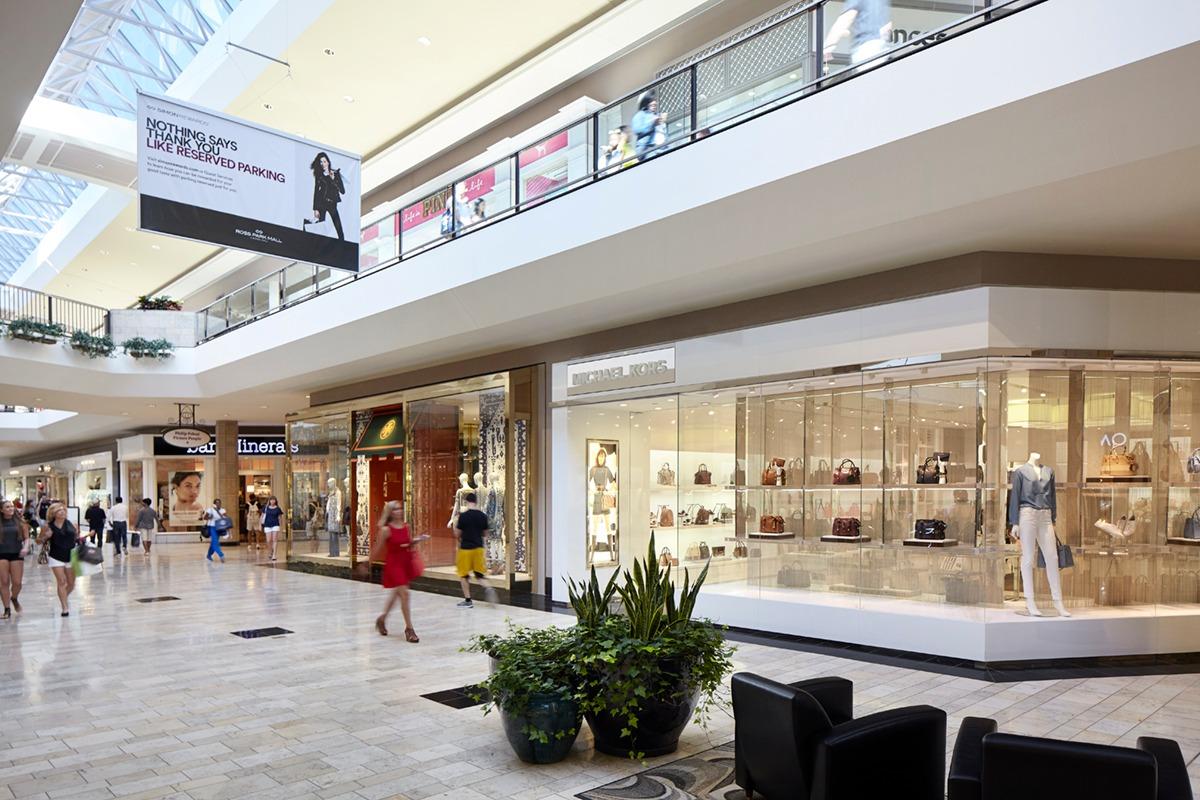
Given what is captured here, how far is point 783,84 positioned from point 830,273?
89.0 inches

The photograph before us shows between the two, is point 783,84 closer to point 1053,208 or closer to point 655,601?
point 1053,208

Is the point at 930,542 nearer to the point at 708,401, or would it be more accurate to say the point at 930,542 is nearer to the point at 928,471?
the point at 928,471

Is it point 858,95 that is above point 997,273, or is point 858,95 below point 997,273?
above

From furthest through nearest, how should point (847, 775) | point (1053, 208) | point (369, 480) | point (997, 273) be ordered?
point (369, 480) < point (997, 273) < point (1053, 208) < point (847, 775)

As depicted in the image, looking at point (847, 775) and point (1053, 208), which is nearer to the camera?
point (847, 775)

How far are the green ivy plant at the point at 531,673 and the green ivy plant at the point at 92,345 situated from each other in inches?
680

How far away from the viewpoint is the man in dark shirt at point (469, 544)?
12.2 meters

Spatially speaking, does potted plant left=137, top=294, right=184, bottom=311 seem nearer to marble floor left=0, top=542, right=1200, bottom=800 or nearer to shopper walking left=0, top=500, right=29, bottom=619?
shopper walking left=0, top=500, right=29, bottom=619

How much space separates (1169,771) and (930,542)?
5523mm

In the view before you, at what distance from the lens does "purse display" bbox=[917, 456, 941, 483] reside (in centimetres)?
900

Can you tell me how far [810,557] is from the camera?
398 inches

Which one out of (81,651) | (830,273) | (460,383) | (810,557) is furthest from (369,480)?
(830,273)

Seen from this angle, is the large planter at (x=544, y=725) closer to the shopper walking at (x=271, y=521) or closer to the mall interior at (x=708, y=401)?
the mall interior at (x=708, y=401)

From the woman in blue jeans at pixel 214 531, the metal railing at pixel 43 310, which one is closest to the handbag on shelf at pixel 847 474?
the woman in blue jeans at pixel 214 531
